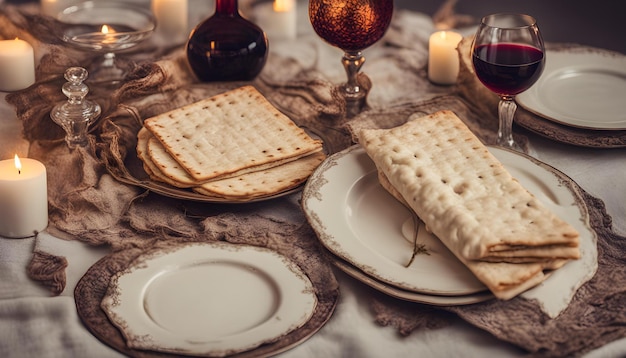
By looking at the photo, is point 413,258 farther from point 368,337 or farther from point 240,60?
point 240,60

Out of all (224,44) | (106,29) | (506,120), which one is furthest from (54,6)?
(506,120)

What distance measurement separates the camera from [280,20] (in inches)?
90.2

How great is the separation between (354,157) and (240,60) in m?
0.48

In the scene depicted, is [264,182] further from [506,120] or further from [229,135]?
[506,120]

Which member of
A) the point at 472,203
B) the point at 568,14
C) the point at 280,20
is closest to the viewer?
the point at 472,203

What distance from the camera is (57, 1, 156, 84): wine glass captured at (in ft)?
6.95

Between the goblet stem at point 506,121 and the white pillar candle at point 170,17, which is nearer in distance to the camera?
the goblet stem at point 506,121

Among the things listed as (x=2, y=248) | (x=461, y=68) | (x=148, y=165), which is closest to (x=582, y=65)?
(x=461, y=68)

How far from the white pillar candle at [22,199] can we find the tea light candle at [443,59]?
3.21 ft

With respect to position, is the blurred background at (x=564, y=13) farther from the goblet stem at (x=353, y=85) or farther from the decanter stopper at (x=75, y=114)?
the decanter stopper at (x=75, y=114)

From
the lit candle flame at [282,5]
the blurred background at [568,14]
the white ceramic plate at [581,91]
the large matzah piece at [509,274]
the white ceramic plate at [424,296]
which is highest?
the large matzah piece at [509,274]

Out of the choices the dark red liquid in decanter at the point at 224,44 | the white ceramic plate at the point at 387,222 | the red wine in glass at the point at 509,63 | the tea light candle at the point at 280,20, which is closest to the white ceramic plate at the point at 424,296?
the white ceramic plate at the point at 387,222

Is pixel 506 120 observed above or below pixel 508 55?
below

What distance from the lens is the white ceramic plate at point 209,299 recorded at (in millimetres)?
→ 1251
